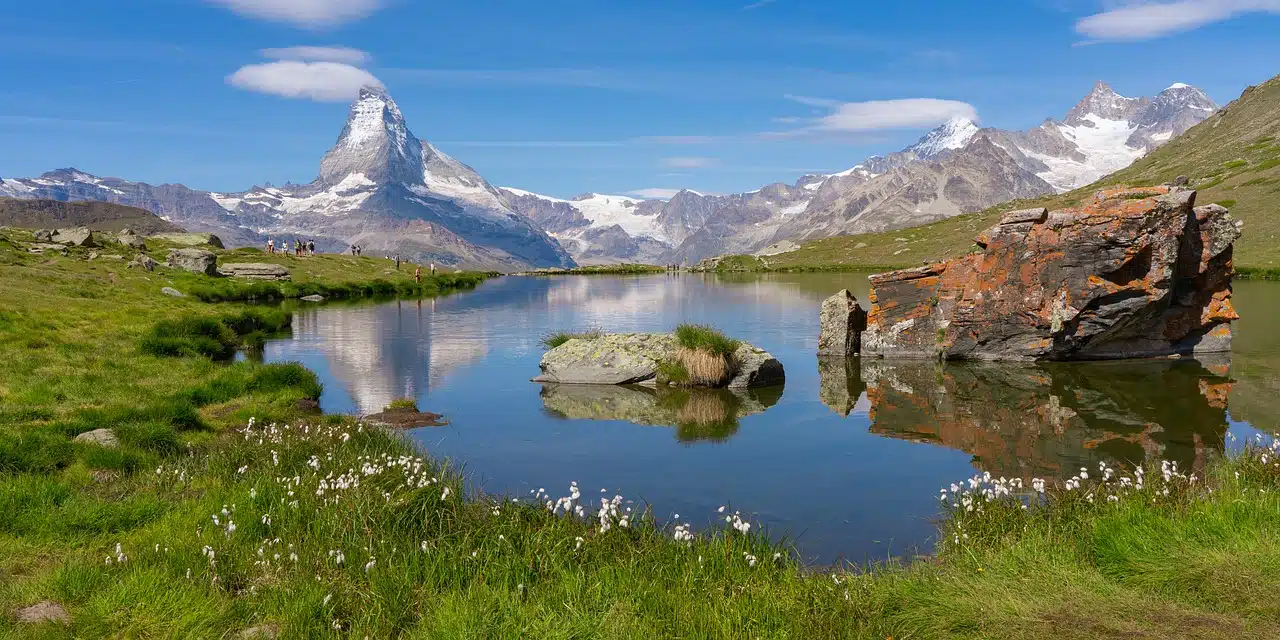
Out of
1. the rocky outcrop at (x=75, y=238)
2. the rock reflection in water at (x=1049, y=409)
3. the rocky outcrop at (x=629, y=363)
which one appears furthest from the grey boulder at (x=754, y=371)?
the rocky outcrop at (x=75, y=238)

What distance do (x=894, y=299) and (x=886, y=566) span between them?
26.3m

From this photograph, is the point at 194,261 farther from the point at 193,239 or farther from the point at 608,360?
the point at 608,360

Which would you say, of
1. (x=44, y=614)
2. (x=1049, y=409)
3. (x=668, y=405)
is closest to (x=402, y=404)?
(x=668, y=405)

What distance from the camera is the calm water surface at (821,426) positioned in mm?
16266

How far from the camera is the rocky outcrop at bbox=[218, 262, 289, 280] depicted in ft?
271

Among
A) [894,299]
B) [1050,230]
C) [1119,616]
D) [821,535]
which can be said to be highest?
[1050,230]

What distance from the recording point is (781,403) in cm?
2672

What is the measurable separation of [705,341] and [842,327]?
390 inches

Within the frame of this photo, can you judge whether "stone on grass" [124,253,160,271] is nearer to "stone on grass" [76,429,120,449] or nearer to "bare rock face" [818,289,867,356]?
"bare rock face" [818,289,867,356]

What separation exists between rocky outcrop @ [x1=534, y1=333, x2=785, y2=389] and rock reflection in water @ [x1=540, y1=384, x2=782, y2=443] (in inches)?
18.1

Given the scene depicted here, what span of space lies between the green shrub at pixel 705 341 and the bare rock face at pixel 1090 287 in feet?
31.8

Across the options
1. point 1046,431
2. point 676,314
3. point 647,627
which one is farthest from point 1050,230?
point 676,314

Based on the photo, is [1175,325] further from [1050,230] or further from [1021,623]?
[1021,623]

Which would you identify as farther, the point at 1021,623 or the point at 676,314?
the point at 676,314
